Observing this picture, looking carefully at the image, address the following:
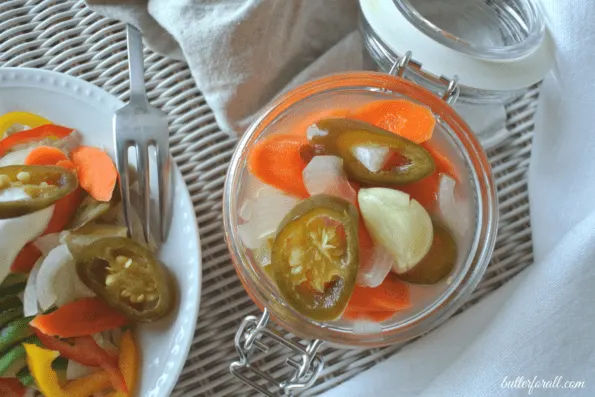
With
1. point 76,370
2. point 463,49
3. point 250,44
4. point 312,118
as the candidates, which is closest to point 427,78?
point 463,49

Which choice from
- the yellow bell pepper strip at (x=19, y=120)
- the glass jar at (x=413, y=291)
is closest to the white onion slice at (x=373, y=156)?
the glass jar at (x=413, y=291)

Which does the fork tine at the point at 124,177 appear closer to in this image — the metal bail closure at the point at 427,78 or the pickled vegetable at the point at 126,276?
the pickled vegetable at the point at 126,276

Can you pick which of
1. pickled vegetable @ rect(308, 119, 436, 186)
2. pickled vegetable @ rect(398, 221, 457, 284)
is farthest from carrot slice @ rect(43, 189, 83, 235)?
pickled vegetable @ rect(398, 221, 457, 284)

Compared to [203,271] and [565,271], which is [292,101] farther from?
[565,271]

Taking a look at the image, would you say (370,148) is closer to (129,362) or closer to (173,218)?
(173,218)

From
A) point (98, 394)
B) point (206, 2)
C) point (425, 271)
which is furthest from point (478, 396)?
point (206, 2)
